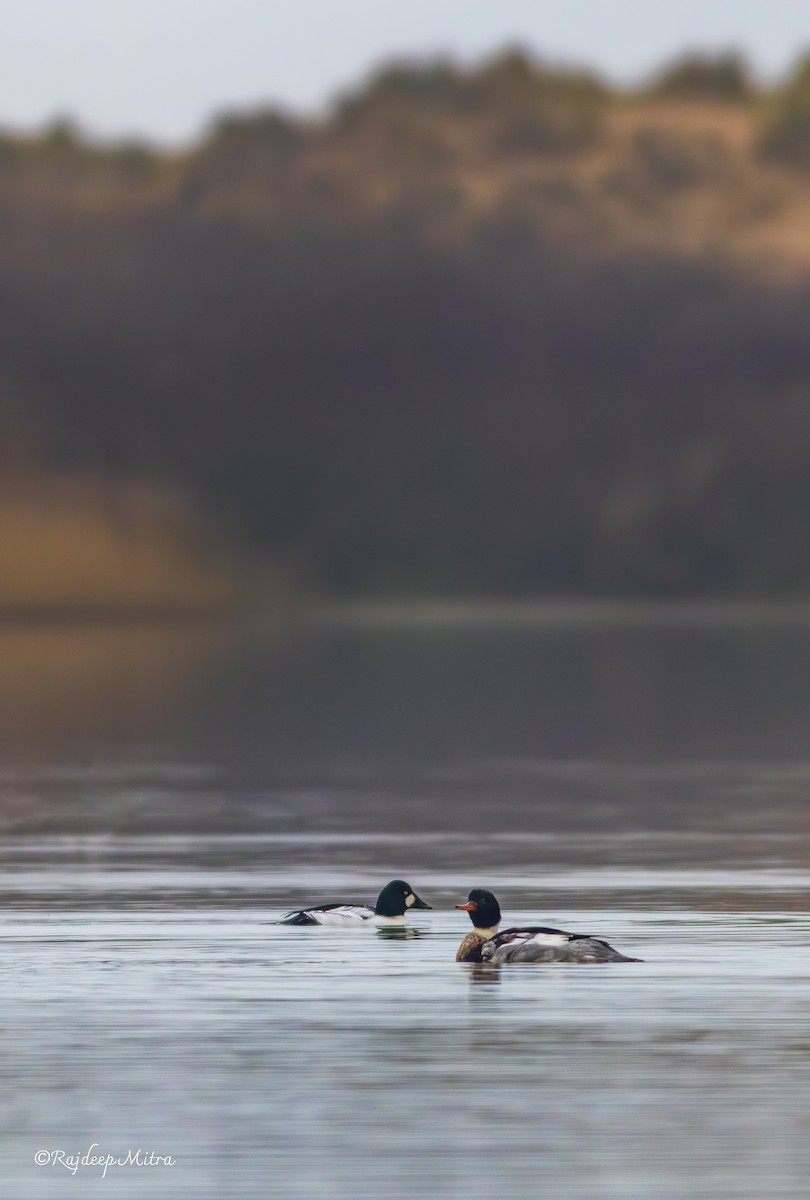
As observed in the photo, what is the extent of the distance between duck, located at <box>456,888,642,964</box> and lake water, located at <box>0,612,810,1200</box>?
0.16 m

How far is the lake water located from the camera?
1756 centimetres

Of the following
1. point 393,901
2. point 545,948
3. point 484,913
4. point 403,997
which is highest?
point 393,901

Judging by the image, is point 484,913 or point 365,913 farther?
point 365,913

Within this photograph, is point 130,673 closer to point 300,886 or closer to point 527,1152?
point 300,886

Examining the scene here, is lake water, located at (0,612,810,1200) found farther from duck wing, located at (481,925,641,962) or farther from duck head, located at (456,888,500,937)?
duck head, located at (456,888,500,937)

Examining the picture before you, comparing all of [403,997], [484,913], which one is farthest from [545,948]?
[403,997]

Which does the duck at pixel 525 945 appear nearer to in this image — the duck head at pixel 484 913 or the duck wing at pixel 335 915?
the duck head at pixel 484 913

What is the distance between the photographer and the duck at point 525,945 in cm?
2414

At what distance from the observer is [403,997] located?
75.8 ft

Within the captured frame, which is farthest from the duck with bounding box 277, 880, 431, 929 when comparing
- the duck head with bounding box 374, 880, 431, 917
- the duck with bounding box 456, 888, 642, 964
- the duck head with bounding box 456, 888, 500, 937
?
the duck with bounding box 456, 888, 642, 964

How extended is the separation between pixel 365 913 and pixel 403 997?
160 inches

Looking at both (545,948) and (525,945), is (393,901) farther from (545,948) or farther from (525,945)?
(545,948)

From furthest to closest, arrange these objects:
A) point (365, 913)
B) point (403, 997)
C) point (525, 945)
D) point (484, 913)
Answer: point (365, 913) < point (484, 913) < point (525, 945) < point (403, 997)

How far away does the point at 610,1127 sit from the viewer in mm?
18297
